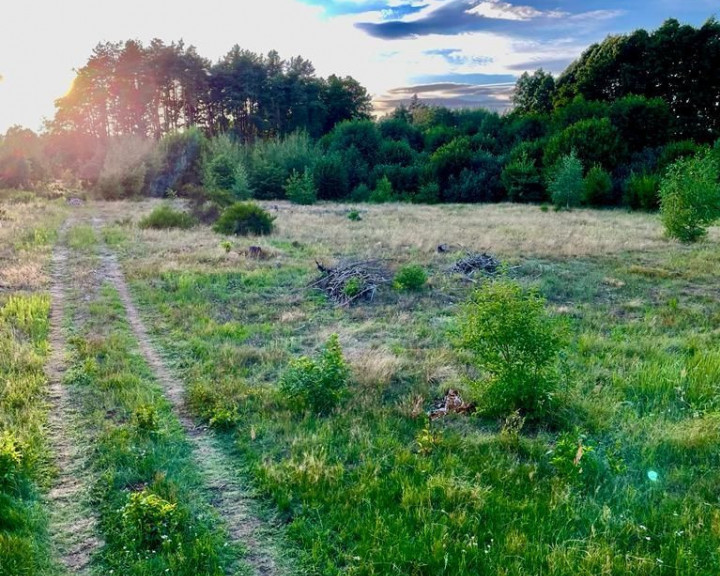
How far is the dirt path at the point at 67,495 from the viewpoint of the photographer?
416cm

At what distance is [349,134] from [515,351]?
164 ft

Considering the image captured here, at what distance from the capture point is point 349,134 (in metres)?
53.8

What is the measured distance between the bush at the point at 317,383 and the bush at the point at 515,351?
1741mm

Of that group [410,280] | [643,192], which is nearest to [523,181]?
[643,192]

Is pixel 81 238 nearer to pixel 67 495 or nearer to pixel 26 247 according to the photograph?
pixel 26 247

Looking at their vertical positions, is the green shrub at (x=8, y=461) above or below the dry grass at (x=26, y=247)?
below

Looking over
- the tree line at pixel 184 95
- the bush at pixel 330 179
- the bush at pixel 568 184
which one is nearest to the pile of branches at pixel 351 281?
the bush at pixel 568 184

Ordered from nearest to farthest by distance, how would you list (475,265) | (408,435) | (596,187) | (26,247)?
(408,435), (475,265), (26,247), (596,187)

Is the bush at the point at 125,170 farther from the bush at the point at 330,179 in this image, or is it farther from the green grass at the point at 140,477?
the green grass at the point at 140,477

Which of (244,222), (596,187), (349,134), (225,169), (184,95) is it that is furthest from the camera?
(184,95)

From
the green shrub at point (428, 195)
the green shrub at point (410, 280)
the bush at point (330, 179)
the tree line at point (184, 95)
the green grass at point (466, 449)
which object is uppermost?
the tree line at point (184, 95)

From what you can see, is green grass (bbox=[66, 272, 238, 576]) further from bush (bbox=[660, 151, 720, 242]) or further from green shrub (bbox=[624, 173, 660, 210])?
green shrub (bbox=[624, 173, 660, 210])

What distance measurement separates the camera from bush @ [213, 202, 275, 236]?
21.8 meters

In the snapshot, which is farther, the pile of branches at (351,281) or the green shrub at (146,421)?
the pile of branches at (351,281)
